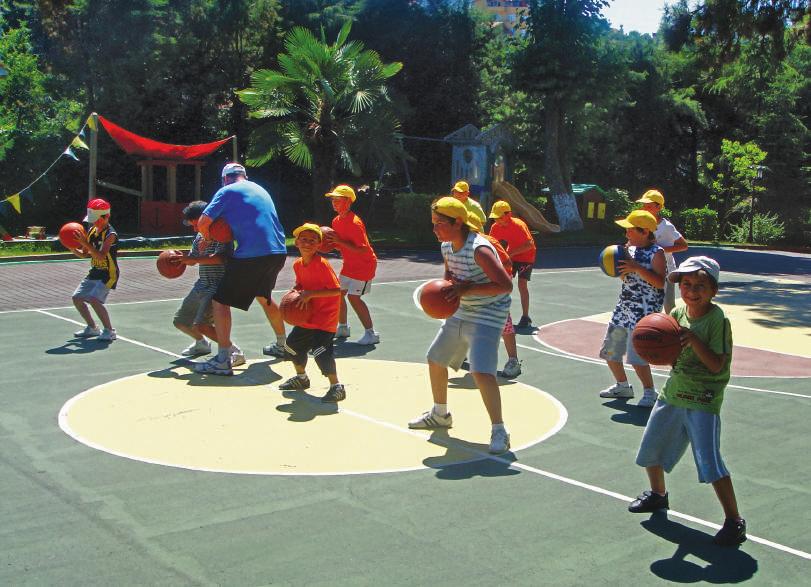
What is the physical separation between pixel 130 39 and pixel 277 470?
86.8ft

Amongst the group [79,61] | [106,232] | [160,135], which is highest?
[79,61]

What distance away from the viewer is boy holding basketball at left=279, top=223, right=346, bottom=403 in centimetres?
887

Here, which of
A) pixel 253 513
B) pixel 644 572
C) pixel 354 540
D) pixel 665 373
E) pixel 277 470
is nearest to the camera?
pixel 644 572

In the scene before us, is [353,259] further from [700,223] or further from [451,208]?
[700,223]

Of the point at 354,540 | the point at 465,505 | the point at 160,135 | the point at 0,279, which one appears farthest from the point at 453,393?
the point at 160,135

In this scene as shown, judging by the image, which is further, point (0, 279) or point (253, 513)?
point (0, 279)

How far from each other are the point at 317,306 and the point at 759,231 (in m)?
31.6

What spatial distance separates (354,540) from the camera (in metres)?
5.61

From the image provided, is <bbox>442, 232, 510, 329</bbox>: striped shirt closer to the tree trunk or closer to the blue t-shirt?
the blue t-shirt

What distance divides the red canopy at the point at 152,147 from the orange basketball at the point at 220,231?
49.7 ft

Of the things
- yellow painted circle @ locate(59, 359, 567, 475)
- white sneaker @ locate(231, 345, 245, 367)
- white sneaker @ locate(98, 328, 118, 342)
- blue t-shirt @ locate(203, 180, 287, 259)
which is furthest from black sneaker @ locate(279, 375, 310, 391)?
white sneaker @ locate(98, 328, 118, 342)

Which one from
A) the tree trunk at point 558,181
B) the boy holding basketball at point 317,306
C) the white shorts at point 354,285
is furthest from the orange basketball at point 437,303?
the tree trunk at point 558,181

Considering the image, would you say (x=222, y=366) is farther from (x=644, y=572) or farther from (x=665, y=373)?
(x=644, y=572)

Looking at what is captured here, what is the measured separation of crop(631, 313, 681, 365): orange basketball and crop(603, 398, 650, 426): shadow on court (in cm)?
294
